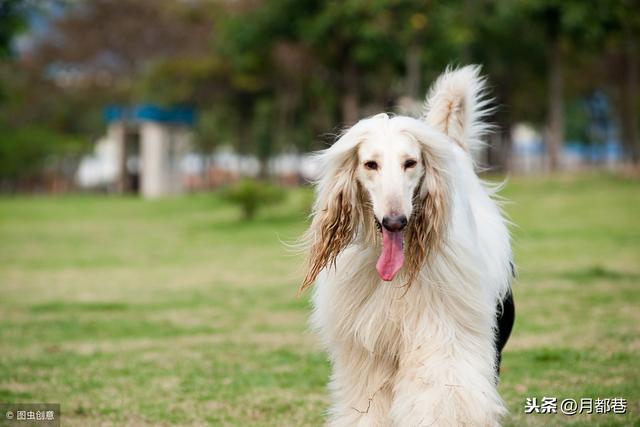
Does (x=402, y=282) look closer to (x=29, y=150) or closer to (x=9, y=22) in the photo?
(x=9, y=22)

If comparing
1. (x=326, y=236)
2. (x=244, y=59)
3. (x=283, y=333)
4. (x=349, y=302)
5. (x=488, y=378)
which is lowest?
(x=283, y=333)

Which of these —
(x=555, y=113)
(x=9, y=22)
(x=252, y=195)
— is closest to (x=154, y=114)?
(x=555, y=113)

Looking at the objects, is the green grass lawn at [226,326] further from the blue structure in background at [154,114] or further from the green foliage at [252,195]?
the blue structure in background at [154,114]

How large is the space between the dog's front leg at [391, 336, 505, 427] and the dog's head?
39 cm

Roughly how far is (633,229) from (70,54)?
39.7 meters

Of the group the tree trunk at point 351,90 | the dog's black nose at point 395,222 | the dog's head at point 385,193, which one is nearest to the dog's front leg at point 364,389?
the dog's head at point 385,193

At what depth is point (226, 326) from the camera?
34.6 feet

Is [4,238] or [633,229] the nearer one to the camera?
[633,229]

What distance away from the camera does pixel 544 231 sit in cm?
2109

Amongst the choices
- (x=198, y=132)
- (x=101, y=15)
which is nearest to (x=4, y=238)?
(x=101, y=15)

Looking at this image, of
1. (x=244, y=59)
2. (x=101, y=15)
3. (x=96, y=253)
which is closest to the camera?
(x=96, y=253)

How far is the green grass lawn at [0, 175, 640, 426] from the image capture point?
22.2 feet

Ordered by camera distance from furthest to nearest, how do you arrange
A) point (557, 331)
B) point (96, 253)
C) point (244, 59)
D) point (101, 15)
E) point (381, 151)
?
point (101, 15) → point (244, 59) → point (96, 253) → point (557, 331) → point (381, 151)

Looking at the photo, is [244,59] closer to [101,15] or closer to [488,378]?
[101,15]
